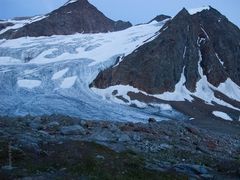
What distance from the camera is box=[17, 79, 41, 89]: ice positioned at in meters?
90.0

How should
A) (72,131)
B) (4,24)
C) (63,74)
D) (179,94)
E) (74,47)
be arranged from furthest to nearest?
(4,24) < (74,47) < (179,94) < (63,74) < (72,131)

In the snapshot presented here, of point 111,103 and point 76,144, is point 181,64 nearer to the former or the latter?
point 111,103

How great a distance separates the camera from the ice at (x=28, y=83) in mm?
89988

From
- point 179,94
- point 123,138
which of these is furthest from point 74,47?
point 123,138

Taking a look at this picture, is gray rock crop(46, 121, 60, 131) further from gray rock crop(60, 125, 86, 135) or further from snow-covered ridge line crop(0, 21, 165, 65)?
snow-covered ridge line crop(0, 21, 165, 65)

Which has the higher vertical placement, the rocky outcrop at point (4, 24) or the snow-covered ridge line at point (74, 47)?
the rocky outcrop at point (4, 24)

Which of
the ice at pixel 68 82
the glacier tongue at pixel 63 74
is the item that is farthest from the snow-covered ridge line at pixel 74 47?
the ice at pixel 68 82

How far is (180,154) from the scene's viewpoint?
2905 centimetres

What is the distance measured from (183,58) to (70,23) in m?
66.0

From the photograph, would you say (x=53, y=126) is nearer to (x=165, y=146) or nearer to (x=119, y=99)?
(x=165, y=146)

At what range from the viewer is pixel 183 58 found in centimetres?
11912

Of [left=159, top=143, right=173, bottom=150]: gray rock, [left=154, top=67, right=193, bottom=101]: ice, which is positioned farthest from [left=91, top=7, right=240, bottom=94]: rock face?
[left=159, top=143, right=173, bottom=150]: gray rock

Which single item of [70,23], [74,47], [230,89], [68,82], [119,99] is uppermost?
[70,23]

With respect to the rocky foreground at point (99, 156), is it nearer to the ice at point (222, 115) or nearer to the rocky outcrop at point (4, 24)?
the ice at point (222, 115)
